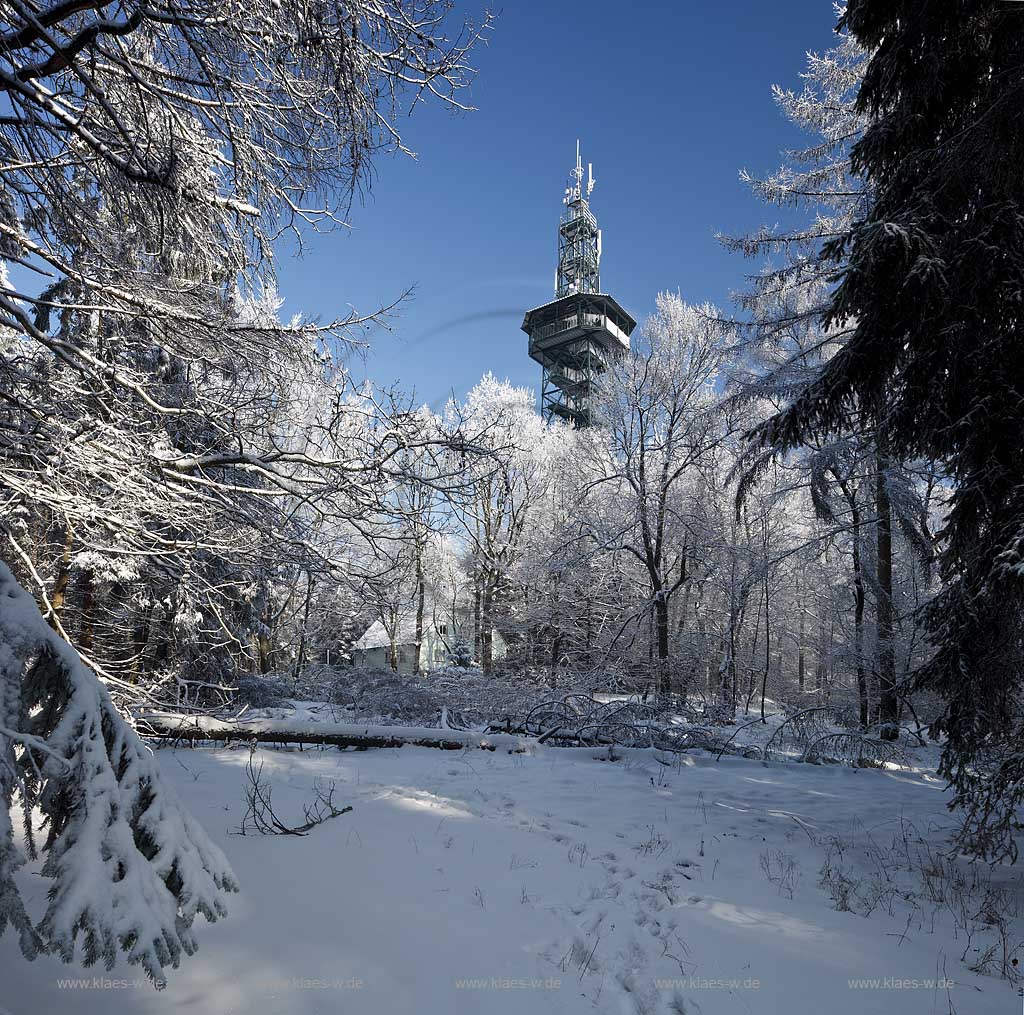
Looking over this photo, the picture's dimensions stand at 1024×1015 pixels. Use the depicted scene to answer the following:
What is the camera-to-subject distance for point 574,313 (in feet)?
135

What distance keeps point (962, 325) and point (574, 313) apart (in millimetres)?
39080

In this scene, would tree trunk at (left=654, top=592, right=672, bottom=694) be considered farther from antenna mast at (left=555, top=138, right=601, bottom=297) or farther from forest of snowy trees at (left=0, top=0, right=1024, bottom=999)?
antenna mast at (left=555, top=138, right=601, bottom=297)

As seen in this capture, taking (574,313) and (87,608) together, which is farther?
(574,313)

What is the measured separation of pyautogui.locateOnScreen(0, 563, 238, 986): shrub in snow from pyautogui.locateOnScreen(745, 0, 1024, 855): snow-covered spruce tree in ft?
14.6

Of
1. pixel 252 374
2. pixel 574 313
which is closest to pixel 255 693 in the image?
pixel 252 374

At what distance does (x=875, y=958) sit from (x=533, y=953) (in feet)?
6.13

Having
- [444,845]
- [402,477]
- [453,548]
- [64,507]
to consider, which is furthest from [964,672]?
[453,548]

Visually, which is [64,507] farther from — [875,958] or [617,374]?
[617,374]

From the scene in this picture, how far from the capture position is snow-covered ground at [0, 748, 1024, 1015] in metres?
2.56

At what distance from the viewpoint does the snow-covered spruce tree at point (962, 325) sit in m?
3.85

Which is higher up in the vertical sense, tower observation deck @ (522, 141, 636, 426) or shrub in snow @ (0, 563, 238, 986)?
tower observation deck @ (522, 141, 636, 426)

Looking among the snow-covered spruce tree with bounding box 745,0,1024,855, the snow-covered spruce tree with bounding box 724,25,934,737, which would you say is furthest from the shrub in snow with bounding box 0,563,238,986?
the snow-covered spruce tree with bounding box 724,25,934,737

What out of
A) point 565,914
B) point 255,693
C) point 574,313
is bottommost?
point 255,693

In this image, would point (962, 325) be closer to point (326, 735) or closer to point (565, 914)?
point (565, 914)
